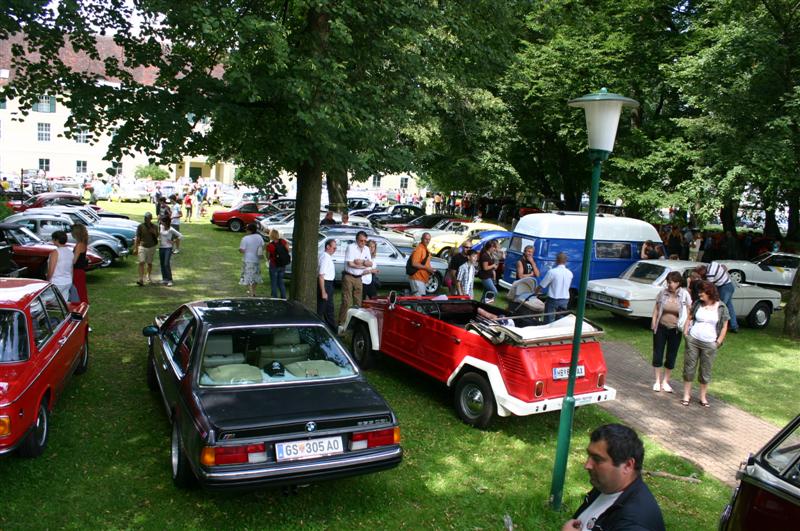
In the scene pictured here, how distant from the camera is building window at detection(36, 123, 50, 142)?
55.8m

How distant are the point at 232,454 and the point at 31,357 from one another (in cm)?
251

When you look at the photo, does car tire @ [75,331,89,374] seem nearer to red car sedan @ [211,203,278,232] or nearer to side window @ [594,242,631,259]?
side window @ [594,242,631,259]

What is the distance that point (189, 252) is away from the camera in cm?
2045

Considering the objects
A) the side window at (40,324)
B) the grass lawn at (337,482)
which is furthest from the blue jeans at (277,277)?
the side window at (40,324)

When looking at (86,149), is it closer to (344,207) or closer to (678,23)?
(344,207)

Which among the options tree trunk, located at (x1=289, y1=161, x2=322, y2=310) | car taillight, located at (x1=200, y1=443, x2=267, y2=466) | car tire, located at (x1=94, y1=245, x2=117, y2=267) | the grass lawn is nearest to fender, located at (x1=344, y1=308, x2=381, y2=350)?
the grass lawn

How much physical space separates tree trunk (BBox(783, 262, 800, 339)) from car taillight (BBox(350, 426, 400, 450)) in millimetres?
12461

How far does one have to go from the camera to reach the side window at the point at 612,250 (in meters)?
16.3

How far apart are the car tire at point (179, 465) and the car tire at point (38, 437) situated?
4.16 ft

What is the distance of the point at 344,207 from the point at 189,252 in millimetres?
7437

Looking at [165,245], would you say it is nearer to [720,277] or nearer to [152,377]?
[152,377]

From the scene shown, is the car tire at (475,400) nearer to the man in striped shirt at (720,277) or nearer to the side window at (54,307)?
the side window at (54,307)

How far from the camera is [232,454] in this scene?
14.7 feet

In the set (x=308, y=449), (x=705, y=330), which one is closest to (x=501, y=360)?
(x=308, y=449)
